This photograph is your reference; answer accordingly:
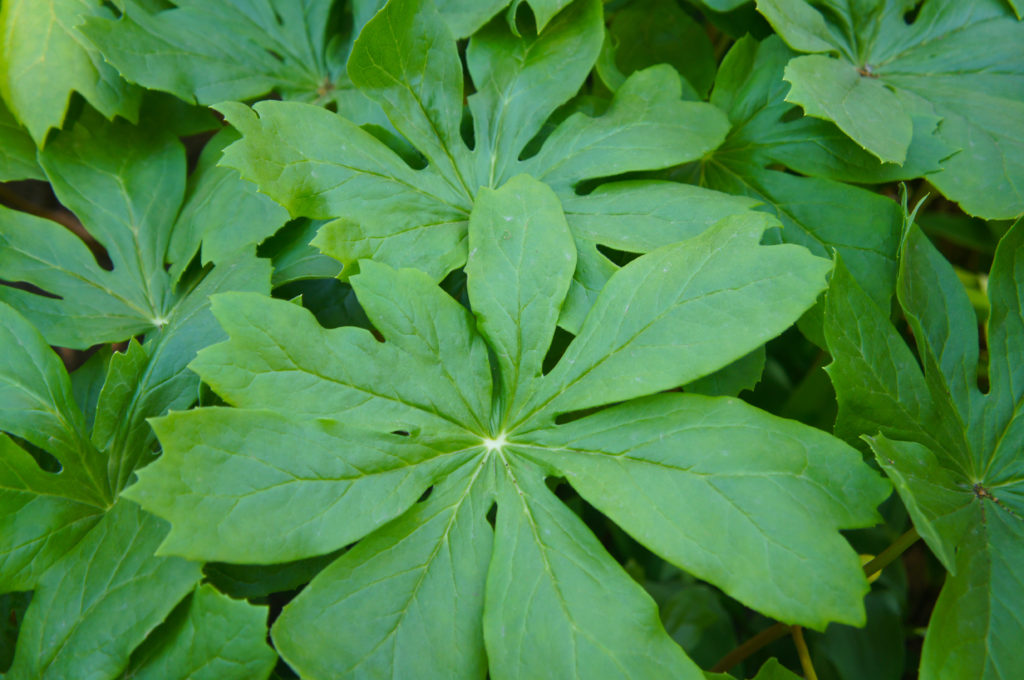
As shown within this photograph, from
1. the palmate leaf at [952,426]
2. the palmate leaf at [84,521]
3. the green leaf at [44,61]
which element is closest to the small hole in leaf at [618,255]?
the palmate leaf at [952,426]

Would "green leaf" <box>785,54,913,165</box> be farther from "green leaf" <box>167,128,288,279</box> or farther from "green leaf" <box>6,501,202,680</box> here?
"green leaf" <box>6,501,202,680</box>

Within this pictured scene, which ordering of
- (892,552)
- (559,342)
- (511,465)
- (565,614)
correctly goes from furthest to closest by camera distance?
(559,342), (892,552), (511,465), (565,614)

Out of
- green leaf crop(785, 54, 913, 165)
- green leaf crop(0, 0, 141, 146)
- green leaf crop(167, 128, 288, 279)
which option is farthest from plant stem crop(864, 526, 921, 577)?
green leaf crop(0, 0, 141, 146)

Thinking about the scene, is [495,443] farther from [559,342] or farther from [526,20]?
[526,20]

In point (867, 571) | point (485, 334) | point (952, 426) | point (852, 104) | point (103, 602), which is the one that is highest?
point (852, 104)

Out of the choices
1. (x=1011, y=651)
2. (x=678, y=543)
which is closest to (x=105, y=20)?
(x=678, y=543)

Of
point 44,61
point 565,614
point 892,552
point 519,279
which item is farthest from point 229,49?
point 892,552

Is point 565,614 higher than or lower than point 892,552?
higher
